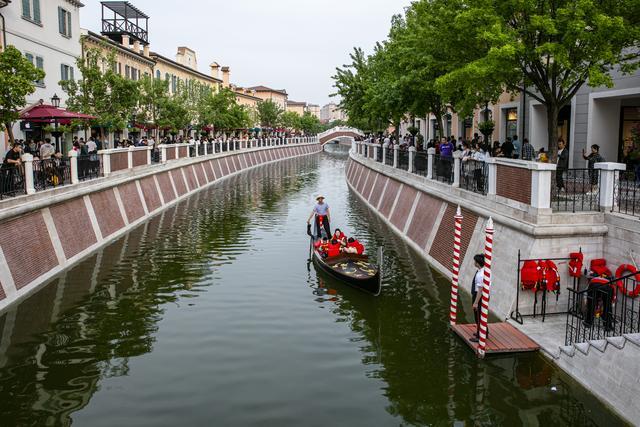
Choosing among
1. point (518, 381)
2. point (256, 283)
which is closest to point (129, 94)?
point (256, 283)

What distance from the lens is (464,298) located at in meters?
17.1

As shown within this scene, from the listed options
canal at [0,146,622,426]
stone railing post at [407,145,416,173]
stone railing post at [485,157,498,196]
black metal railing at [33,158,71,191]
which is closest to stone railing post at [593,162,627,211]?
stone railing post at [485,157,498,196]

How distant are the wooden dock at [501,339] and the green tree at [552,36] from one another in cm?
706

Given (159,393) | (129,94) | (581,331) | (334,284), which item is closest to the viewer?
(159,393)

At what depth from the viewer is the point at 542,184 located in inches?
556

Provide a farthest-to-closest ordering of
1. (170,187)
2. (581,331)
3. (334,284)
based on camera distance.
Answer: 1. (170,187)
2. (334,284)
3. (581,331)

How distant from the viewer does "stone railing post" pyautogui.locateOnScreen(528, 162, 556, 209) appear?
1407 centimetres

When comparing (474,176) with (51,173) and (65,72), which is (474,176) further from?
(65,72)

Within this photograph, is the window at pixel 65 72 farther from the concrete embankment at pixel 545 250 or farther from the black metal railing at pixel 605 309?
the black metal railing at pixel 605 309

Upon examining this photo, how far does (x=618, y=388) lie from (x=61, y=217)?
17945mm

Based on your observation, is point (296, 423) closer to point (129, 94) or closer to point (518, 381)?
point (518, 381)

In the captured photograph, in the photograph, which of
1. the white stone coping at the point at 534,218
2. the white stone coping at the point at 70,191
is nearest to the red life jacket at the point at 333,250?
the white stone coping at the point at 534,218

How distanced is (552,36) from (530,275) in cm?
816

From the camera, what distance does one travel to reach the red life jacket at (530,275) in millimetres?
13805
